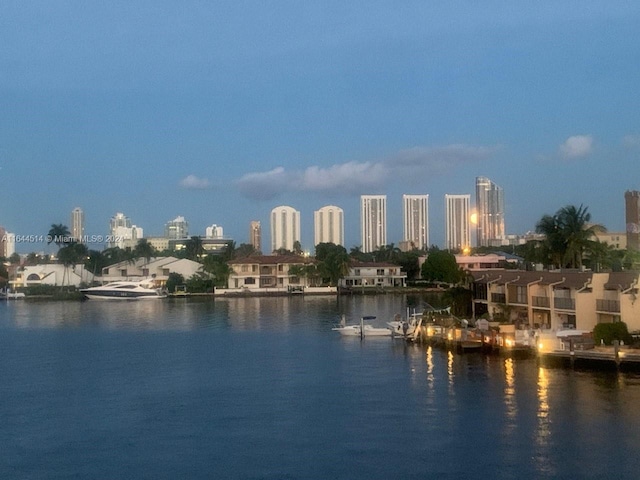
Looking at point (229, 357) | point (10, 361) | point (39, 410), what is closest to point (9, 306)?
point (10, 361)

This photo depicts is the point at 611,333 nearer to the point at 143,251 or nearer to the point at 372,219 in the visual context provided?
the point at 143,251

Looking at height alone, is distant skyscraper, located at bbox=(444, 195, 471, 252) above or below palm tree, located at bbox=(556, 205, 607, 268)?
above

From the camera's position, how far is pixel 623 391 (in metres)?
21.0

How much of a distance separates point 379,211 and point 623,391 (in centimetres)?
13365

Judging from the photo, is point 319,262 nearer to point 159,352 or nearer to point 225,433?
point 159,352

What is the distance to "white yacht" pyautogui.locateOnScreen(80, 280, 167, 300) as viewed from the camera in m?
68.4

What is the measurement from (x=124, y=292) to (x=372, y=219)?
9110 centimetres

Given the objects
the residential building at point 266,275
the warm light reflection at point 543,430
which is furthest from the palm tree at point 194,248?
the warm light reflection at point 543,430

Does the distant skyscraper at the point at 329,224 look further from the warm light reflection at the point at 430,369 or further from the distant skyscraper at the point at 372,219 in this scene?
the warm light reflection at the point at 430,369

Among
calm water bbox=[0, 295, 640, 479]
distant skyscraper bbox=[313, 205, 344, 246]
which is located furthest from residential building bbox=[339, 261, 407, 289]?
distant skyscraper bbox=[313, 205, 344, 246]

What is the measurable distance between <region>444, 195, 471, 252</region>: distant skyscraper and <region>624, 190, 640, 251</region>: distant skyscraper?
4075 inches

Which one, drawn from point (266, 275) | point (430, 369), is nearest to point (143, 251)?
point (266, 275)

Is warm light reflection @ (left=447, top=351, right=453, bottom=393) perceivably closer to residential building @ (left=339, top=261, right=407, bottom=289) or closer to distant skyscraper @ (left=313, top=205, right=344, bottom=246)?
residential building @ (left=339, top=261, right=407, bottom=289)

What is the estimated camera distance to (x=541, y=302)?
1228 inches
